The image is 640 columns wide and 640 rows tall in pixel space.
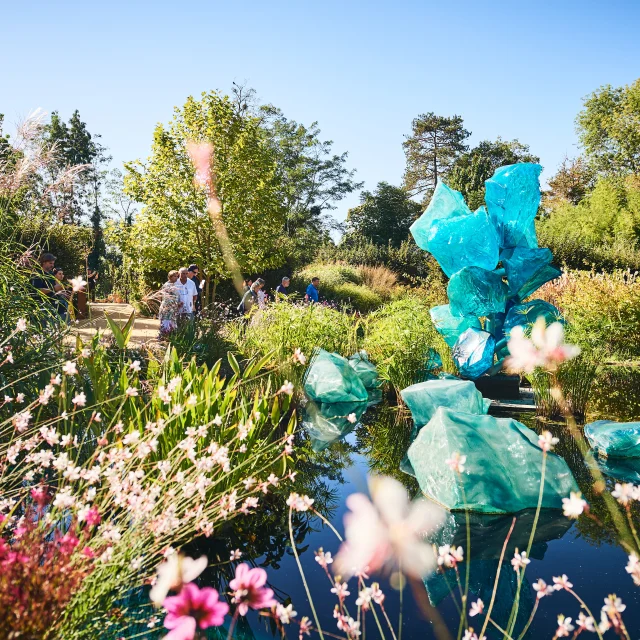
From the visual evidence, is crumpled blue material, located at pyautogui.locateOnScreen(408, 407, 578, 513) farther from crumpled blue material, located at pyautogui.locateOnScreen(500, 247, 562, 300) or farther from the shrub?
crumpled blue material, located at pyautogui.locateOnScreen(500, 247, 562, 300)

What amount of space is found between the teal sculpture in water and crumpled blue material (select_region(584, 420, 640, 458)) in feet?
8.81

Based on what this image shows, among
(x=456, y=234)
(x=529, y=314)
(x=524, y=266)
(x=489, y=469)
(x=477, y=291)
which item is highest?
(x=456, y=234)

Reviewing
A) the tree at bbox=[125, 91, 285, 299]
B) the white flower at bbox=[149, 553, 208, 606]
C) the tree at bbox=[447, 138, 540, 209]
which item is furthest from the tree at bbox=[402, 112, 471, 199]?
the white flower at bbox=[149, 553, 208, 606]

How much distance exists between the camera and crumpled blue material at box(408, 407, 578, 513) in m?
3.84

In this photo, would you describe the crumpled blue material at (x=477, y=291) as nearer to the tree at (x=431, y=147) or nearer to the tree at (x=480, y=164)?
the tree at (x=480, y=164)

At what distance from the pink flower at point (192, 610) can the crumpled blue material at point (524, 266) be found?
7.84 metres

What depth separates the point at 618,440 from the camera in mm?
4988

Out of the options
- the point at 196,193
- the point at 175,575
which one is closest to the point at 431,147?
the point at 196,193

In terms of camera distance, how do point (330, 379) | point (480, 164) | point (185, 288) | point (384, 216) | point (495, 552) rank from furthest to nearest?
point (384, 216)
point (480, 164)
point (185, 288)
point (330, 379)
point (495, 552)

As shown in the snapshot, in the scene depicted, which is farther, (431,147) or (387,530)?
(431,147)

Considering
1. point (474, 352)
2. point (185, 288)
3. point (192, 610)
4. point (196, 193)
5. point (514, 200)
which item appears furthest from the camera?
point (196, 193)

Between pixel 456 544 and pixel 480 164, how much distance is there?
28190 millimetres

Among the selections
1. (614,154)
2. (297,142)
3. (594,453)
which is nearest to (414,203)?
(297,142)

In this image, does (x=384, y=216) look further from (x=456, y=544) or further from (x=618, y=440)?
(x=456, y=544)
